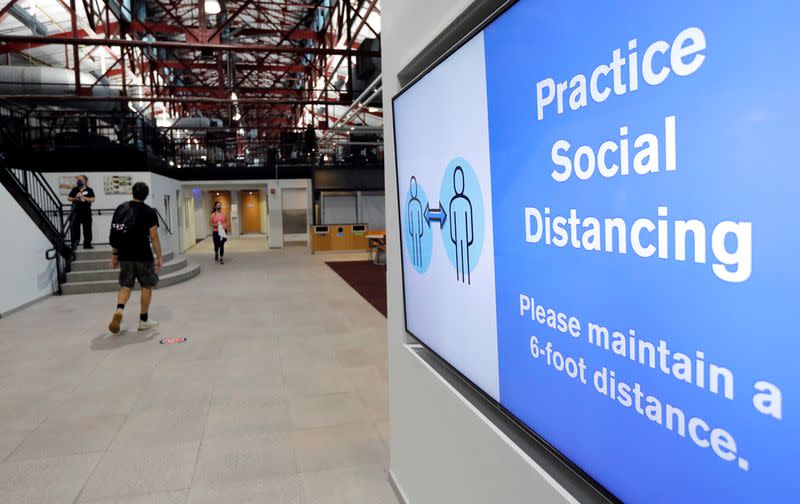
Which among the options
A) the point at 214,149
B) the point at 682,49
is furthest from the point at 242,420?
the point at 214,149

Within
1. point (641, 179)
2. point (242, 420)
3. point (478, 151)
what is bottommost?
point (242, 420)

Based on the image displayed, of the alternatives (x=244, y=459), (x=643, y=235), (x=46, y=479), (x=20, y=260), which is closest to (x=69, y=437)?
(x=46, y=479)

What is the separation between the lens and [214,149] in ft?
77.5

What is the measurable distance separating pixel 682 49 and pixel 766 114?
20 cm

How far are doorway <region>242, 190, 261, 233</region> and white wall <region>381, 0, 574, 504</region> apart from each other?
27324 millimetres

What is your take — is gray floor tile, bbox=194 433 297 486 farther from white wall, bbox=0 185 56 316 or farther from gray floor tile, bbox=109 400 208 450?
white wall, bbox=0 185 56 316

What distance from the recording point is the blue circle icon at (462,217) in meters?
1.66

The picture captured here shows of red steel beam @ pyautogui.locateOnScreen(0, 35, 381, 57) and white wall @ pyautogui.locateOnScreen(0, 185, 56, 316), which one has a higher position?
red steel beam @ pyautogui.locateOnScreen(0, 35, 381, 57)

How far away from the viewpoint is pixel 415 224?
2.26 m

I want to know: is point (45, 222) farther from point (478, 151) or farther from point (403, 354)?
point (478, 151)

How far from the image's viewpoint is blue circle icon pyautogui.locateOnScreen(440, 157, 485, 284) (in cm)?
166

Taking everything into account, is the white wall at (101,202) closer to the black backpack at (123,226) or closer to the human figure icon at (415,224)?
the black backpack at (123,226)

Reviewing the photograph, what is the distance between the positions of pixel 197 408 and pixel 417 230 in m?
2.72

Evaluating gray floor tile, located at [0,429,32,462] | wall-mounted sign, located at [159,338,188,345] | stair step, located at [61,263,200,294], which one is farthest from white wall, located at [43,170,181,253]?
gray floor tile, located at [0,429,32,462]
